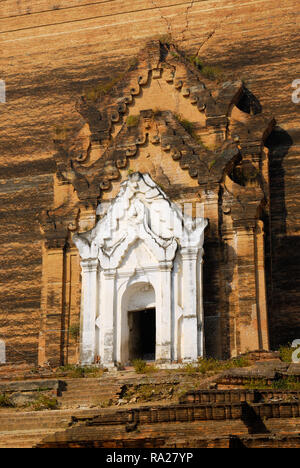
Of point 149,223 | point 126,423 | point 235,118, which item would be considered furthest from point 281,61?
point 126,423

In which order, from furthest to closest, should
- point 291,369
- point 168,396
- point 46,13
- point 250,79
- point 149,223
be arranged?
point 46,13 < point 250,79 < point 149,223 < point 168,396 < point 291,369

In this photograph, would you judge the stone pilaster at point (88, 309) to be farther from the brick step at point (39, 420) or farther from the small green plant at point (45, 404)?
the brick step at point (39, 420)

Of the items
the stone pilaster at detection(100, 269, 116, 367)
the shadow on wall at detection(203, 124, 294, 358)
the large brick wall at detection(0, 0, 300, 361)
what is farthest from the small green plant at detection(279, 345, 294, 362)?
the stone pilaster at detection(100, 269, 116, 367)

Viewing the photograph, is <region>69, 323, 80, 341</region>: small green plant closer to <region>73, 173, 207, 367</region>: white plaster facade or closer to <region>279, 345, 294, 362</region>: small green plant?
<region>73, 173, 207, 367</region>: white plaster facade

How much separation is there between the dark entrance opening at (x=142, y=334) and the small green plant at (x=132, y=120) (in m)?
4.89

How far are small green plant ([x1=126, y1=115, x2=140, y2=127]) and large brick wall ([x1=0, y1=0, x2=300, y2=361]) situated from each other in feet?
11.9

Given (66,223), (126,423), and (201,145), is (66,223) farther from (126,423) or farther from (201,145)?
(126,423)

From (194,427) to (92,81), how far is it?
56.7 feet

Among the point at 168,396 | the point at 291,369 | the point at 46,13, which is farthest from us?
the point at 46,13

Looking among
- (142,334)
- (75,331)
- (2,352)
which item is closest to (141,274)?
(142,334)

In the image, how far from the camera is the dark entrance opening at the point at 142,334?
869 inches

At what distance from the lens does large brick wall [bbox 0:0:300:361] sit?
79.2 feet

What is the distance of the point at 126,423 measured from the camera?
42.5 ft

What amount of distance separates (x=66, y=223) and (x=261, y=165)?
5.29m
